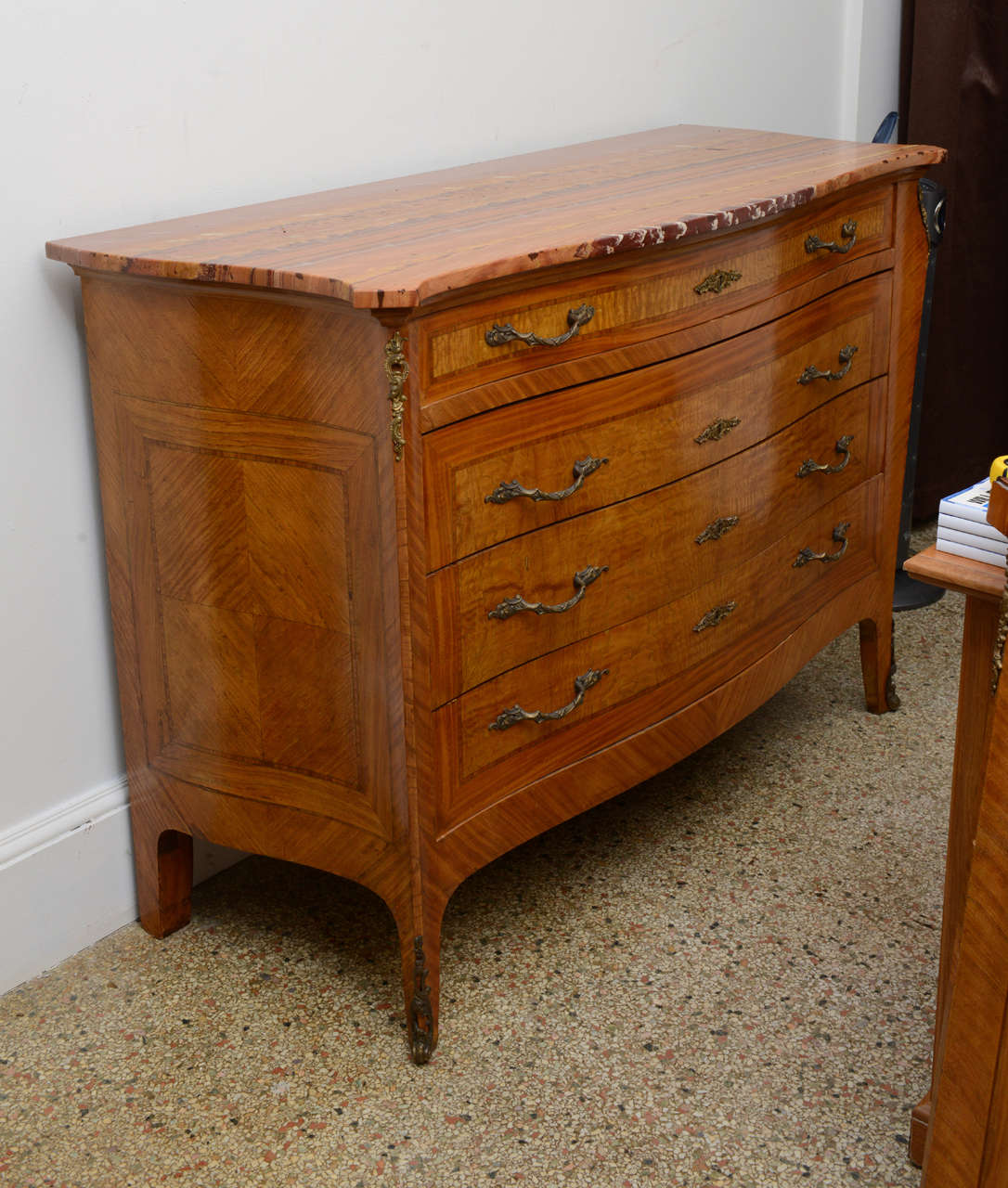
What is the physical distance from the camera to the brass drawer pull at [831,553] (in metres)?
2.38

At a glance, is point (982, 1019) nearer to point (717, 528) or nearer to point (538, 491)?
point (538, 491)

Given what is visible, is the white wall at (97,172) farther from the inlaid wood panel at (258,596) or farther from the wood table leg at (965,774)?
the wood table leg at (965,774)

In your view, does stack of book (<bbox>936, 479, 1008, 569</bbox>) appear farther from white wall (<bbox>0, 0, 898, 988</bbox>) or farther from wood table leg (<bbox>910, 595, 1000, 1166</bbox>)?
white wall (<bbox>0, 0, 898, 988</bbox>)

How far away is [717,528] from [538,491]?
0.46m

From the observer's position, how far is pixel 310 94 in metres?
2.17

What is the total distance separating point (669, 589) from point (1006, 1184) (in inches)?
38.1

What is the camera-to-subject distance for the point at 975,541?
1305 millimetres

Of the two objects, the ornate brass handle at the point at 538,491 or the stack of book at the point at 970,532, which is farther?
the ornate brass handle at the point at 538,491

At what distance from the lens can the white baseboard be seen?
199 cm

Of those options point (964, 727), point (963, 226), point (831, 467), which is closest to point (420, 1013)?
point (964, 727)

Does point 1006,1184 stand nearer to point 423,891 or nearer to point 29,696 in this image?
point 423,891

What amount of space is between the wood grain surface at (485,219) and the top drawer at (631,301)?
0.18ft

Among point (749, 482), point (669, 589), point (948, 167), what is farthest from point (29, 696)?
point (948, 167)

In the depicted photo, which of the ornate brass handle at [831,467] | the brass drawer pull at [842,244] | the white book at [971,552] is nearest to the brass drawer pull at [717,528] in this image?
the ornate brass handle at [831,467]
